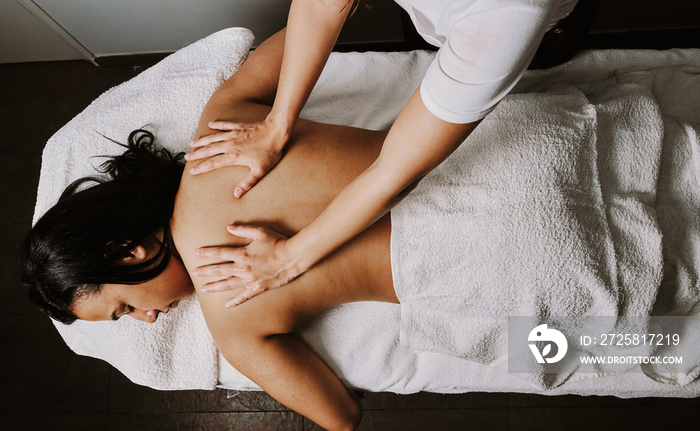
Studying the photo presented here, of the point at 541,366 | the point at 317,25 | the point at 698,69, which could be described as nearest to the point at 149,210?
the point at 317,25

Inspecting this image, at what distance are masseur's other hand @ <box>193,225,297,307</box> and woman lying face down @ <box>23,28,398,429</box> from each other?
2cm

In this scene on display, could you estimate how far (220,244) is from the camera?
86 cm

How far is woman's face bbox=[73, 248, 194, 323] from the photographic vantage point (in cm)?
91

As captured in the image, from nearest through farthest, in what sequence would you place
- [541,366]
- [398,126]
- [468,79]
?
[468,79], [398,126], [541,366]

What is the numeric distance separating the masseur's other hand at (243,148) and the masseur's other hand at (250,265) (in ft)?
0.33

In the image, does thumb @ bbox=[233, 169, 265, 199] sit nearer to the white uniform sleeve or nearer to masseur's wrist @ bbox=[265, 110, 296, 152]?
masseur's wrist @ bbox=[265, 110, 296, 152]

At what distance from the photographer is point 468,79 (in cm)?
47

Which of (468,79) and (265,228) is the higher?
(468,79)

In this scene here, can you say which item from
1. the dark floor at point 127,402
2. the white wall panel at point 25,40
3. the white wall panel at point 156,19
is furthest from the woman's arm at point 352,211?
the white wall panel at point 25,40

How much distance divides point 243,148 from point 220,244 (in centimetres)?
19

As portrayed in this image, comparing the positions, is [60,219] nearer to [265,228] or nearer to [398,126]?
[265,228]

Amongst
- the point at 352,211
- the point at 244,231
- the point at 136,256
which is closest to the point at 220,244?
the point at 244,231

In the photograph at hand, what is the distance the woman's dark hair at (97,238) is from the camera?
34.3 inches

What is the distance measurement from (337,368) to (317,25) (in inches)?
30.7
